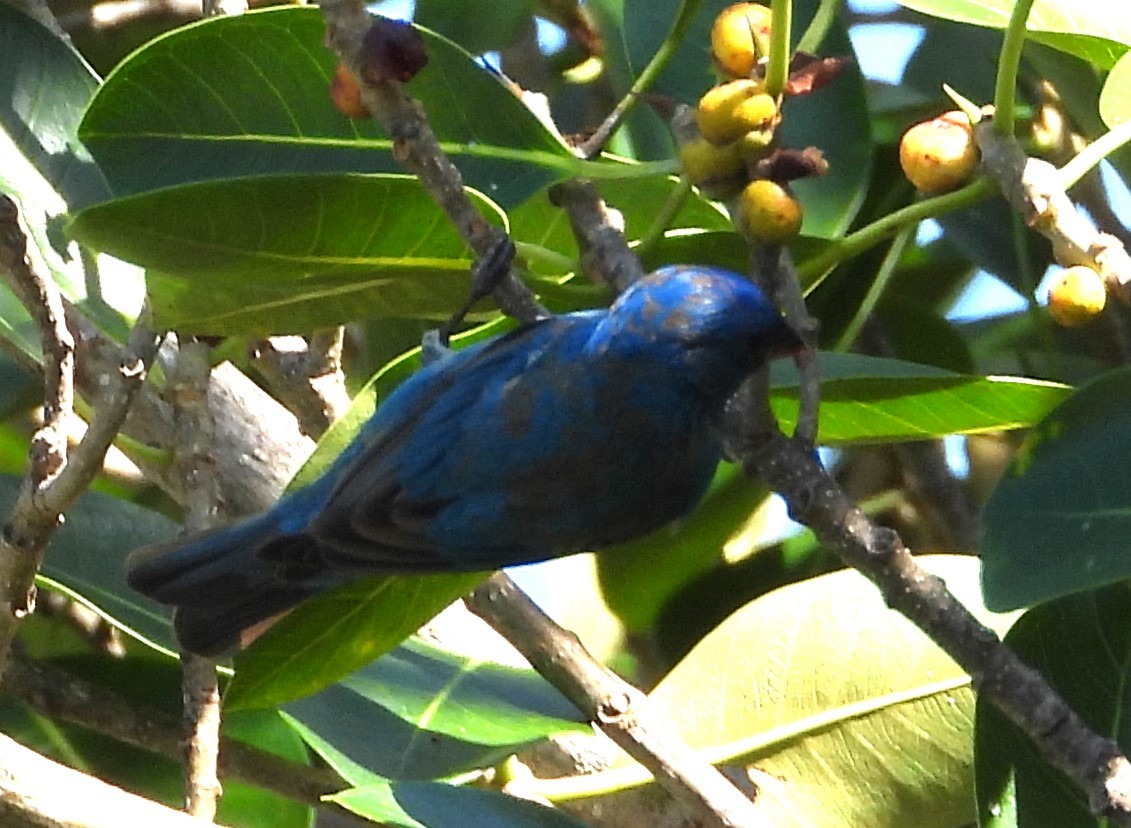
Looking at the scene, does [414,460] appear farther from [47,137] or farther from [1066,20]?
→ [1066,20]

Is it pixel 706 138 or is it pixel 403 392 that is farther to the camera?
pixel 403 392

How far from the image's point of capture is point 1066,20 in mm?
1405

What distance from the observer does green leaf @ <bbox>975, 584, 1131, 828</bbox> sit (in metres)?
1.33

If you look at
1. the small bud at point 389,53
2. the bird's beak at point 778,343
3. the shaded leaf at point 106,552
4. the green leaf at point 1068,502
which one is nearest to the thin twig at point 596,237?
the bird's beak at point 778,343

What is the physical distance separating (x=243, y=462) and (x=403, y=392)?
0.29 metres

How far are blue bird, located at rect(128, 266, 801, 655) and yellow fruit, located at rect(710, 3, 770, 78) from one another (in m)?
0.23

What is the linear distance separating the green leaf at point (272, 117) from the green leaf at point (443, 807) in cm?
52

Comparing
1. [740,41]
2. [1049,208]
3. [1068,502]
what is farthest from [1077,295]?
[740,41]

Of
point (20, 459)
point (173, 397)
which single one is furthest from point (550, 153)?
point (20, 459)

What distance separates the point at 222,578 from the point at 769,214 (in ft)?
2.67

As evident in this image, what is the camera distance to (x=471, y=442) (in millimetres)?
1607

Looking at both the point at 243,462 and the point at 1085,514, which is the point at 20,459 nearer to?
the point at 243,462

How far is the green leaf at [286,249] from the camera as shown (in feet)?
4.04

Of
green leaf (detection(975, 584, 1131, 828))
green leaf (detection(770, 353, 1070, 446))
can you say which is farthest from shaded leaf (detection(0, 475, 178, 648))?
green leaf (detection(975, 584, 1131, 828))
